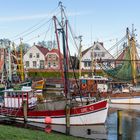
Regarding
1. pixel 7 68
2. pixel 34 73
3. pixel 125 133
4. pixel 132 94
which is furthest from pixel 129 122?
pixel 34 73

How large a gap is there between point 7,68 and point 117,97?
83.7 feet

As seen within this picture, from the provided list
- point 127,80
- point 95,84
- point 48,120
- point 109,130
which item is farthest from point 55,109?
point 127,80

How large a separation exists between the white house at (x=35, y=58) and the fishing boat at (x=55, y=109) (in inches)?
3165

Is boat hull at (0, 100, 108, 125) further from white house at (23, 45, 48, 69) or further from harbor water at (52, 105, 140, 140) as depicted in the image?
white house at (23, 45, 48, 69)

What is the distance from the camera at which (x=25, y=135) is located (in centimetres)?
2820

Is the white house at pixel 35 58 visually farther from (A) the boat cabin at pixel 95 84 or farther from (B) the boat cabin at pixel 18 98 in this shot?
(B) the boat cabin at pixel 18 98

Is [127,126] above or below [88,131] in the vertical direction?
above

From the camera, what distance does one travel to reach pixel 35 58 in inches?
4889

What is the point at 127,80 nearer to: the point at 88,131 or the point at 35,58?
the point at 88,131

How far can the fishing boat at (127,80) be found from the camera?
60406 millimetres

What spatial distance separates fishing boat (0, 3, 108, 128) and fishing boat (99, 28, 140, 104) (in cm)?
1824

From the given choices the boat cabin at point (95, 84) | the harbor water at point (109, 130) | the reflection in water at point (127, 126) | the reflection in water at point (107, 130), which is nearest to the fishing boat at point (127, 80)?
the boat cabin at point (95, 84)

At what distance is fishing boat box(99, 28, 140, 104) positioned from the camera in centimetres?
6041

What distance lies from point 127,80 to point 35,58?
60.0 m
